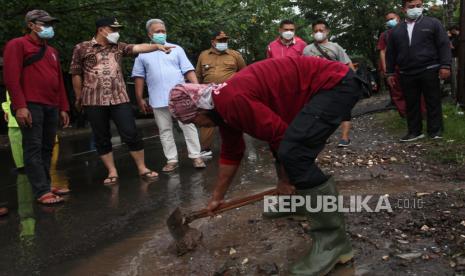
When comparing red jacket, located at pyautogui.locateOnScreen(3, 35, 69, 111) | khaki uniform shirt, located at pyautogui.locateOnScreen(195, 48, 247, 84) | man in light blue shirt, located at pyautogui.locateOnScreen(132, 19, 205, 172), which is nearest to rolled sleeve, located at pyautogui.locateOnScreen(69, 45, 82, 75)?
red jacket, located at pyautogui.locateOnScreen(3, 35, 69, 111)

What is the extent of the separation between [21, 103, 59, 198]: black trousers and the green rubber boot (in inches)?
120

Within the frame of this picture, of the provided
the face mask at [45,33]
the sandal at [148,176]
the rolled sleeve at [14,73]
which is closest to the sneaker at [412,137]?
the sandal at [148,176]

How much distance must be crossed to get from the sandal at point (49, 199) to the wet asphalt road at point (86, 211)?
0.21 ft

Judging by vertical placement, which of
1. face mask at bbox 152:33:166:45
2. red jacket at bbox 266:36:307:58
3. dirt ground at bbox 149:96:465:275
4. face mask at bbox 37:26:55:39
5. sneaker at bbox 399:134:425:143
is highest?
face mask at bbox 37:26:55:39

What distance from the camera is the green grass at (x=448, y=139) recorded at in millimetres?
4996

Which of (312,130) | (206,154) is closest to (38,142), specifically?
(206,154)

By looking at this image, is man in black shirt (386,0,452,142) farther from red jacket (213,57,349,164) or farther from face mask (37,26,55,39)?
face mask (37,26,55,39)

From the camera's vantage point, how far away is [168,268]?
121 inches

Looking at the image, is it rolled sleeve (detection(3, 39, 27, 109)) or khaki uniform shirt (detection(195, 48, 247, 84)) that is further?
khaki uniform shirt (detection(195, 48, 247, 84))

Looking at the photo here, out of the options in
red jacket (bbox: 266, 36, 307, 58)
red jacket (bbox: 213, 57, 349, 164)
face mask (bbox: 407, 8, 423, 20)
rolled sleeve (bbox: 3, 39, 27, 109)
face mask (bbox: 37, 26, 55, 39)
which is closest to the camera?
red jacket (bbox: 213, 57, 349, 164)

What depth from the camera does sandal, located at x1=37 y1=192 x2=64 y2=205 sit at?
15.8ft

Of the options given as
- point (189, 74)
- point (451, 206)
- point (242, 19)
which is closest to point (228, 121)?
point (451, 206)

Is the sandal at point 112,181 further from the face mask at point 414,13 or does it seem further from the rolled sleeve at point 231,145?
the face mask at point 414,13

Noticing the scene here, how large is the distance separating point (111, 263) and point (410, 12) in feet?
16.1
